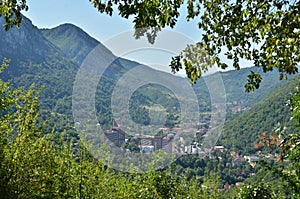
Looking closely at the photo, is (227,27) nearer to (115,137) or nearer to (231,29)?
(231,29)

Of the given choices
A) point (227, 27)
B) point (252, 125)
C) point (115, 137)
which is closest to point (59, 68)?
point (252, 125)

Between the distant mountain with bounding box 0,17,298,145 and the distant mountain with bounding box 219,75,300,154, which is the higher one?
the distant mountain with bounding box 0,17,298,145

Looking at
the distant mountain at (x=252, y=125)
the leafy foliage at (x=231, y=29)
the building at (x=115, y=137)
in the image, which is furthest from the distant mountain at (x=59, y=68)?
the leafy foliage at (x=231, y=29)

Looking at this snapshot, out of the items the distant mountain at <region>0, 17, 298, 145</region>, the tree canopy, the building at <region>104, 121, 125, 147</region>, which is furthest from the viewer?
the distant mountain at <region>0, 17, 298, 145</region>

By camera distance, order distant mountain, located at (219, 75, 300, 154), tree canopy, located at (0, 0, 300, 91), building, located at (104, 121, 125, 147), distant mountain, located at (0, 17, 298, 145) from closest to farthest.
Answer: tree canopy, located at (0, 0, 300, 91) < building, located at (104, 121, 125, 147) < distant mountain, located at (219, 75, 300, 154) < distant mountain, located at (0, 17, 298, 145)

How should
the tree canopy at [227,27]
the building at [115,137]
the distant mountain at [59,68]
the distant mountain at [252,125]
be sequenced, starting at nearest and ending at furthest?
the tree canopy at [227,27] < the building at [115,137] < the distant mountain at [252,125] < the distant mountain at [59,68]

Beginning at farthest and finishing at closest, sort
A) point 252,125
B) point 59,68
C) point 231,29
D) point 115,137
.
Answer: point 59,68
point 252,125
point 115,137
point 231,29

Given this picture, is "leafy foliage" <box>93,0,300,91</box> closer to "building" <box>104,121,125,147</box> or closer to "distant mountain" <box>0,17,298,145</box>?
"building" <box>104,121,125,147</box>

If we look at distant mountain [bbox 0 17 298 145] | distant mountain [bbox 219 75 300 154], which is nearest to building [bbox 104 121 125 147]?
distant mountain [bbox 0 17 298 145]

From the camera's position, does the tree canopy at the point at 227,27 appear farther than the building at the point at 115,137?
No

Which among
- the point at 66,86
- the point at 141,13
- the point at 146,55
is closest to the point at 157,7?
the point at 141,13

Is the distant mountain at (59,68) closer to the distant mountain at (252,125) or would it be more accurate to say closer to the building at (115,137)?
the distant mountain at (252,125)

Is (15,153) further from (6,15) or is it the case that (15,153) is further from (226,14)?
(226,14)
